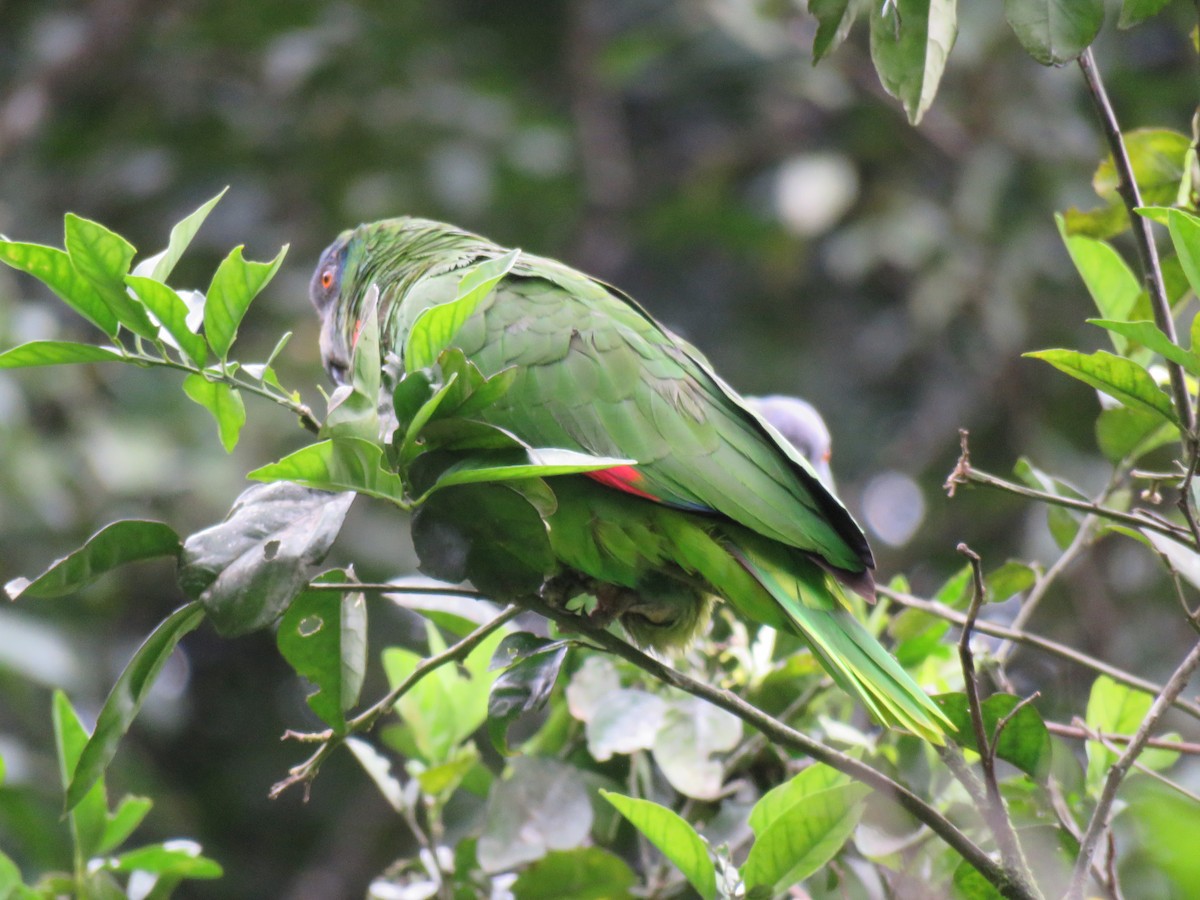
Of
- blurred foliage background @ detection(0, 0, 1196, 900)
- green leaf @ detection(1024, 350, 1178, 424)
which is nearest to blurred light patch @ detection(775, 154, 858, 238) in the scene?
blurred foliage background @ detection(0, 0, 1196, 900)

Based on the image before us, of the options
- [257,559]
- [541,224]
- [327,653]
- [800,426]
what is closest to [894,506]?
[541,224]

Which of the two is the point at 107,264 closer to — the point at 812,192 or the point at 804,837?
the point at 804,837

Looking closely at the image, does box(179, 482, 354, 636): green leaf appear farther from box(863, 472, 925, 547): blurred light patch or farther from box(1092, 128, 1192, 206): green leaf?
box(863, 472, 925, 547): blurred light patch

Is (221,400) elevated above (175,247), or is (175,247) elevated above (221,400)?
(175,247)

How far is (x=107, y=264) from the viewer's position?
1.71 meters

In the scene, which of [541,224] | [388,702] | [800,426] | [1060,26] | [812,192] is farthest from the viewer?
[541,224]

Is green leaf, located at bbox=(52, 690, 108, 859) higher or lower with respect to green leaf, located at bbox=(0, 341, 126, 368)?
lower

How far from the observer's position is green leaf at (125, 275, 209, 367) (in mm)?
1679

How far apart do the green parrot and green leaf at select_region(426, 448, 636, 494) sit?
0.43 meters

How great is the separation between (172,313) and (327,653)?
556 mm

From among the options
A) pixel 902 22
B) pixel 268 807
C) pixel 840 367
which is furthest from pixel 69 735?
pixel 840 367

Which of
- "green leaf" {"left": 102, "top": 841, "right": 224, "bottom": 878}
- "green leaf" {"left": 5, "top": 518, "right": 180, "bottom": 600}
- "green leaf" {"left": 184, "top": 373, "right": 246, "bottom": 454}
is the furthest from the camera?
"green leaf" {"left": 102, "top": 841, "right": 224, "bottom": 878}

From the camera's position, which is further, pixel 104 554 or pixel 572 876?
pixel 572 876

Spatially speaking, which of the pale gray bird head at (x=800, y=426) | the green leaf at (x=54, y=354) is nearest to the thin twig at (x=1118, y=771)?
the green leaf at (x=54, y=354)
